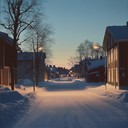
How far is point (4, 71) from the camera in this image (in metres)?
44.7

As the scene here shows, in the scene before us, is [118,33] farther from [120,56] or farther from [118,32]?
[120,56]

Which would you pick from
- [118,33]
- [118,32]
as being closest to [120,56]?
[118,33]

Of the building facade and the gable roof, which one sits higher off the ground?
the gable roof

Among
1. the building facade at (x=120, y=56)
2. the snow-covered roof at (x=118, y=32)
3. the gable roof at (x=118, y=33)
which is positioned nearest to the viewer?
the gable roof at (x=118, y=33)

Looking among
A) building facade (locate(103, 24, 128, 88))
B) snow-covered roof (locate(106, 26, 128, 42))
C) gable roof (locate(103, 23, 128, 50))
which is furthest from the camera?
building facade (locate(103, 24, 128, 88))

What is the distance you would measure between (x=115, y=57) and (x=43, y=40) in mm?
15776

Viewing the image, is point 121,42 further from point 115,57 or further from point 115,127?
point 115,127

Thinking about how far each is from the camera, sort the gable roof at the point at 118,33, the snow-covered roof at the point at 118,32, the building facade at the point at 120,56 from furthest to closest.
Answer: the building facade at the point at 120,56 → the snow-covered roof at the point at 118,32 → the gable roof at the point at 118,33

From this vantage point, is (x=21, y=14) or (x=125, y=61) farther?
(x=125, y=61)

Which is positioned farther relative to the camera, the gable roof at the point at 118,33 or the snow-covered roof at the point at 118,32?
the snow-covered roof at the point at 118,32

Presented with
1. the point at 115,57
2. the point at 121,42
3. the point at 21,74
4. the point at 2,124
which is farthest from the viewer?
the point at 21,74

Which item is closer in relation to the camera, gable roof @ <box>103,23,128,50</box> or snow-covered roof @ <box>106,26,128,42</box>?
gable roof @ <box>103,23,128,50</box>

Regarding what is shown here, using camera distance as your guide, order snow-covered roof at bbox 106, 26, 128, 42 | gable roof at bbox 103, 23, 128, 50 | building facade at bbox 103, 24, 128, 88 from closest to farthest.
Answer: gable roof at bbox 103, 23, 128, 50, snow-covered roof at bbox 106, 26, 128, 42, building facade at bbox 103, 24, 128, 88

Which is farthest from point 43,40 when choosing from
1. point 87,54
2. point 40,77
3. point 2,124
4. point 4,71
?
point 87,54
